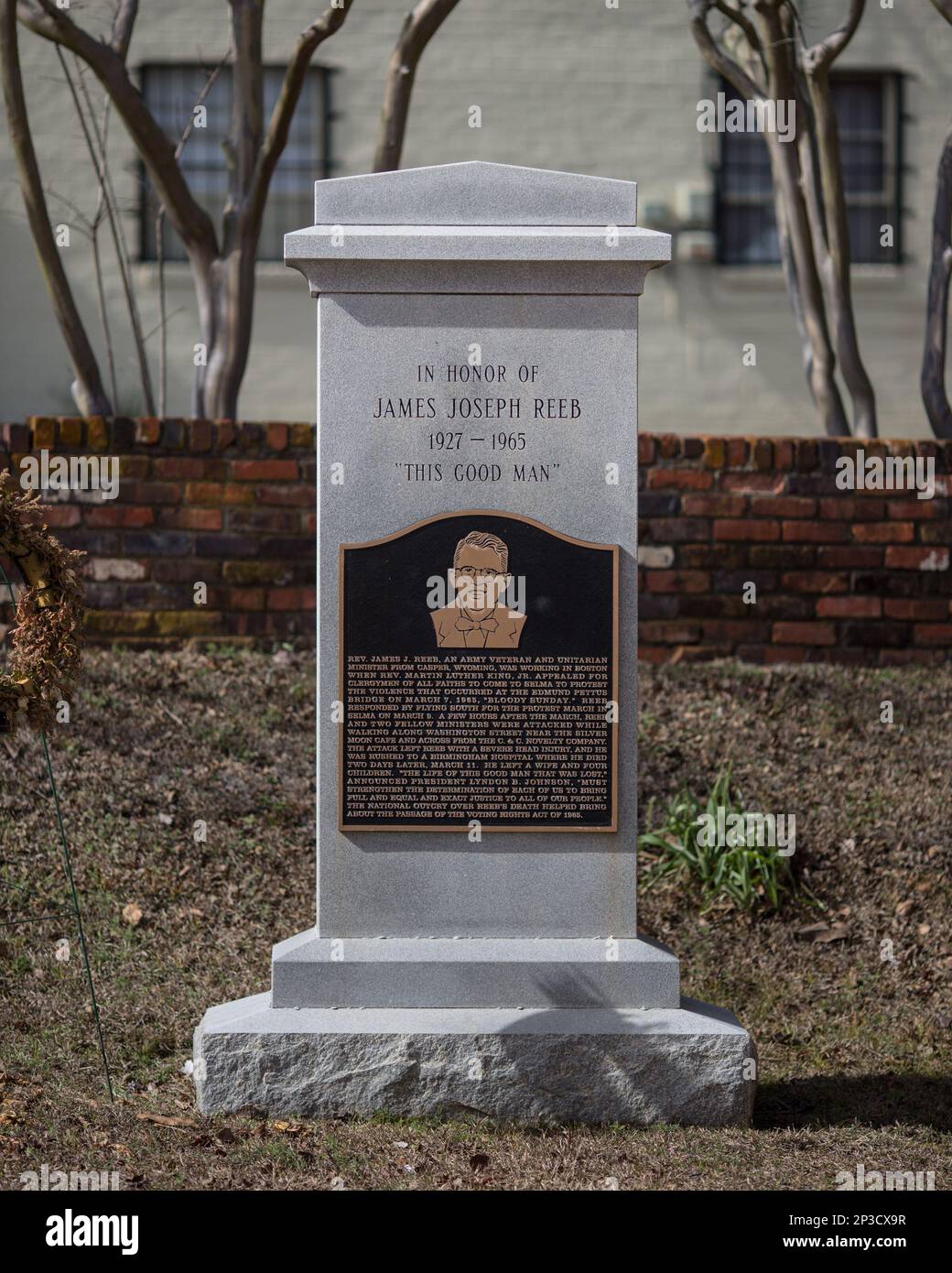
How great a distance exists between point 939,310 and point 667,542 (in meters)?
2.51

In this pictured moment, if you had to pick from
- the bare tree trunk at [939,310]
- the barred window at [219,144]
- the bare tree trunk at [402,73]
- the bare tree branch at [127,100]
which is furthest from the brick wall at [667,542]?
the barred window at [219,144]

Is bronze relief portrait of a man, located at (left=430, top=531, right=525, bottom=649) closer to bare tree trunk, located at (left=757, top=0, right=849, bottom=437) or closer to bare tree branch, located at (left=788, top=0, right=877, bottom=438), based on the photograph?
bare tree trunk, located at (left=757, top=0, right=849, bottom=437)

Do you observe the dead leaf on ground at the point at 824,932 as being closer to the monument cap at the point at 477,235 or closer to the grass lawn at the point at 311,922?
the grass lawn at the point at 311,922

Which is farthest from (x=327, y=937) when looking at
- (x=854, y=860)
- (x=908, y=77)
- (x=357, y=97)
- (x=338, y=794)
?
(x=908, y=77)

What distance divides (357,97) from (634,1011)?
32.8ft

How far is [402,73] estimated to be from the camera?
322 inches

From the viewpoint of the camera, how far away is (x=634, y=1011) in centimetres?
436

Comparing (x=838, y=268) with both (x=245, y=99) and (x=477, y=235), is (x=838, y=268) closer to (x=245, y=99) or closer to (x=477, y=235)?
(x=245, y=99)

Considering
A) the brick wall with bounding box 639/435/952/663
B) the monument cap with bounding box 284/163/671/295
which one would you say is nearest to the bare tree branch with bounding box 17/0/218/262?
the brick wall with bounding box 639/435/952/663

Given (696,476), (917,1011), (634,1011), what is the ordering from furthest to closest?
(696,476), (917,1011), (634,1011)

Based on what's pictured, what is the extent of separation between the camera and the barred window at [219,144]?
1240 centimetres

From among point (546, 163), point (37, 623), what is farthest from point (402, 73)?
point (37, 623)

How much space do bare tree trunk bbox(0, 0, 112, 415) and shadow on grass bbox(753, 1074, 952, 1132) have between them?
18.4 ft

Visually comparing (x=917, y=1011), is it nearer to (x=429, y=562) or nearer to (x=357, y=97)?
(x=429, y=562)
